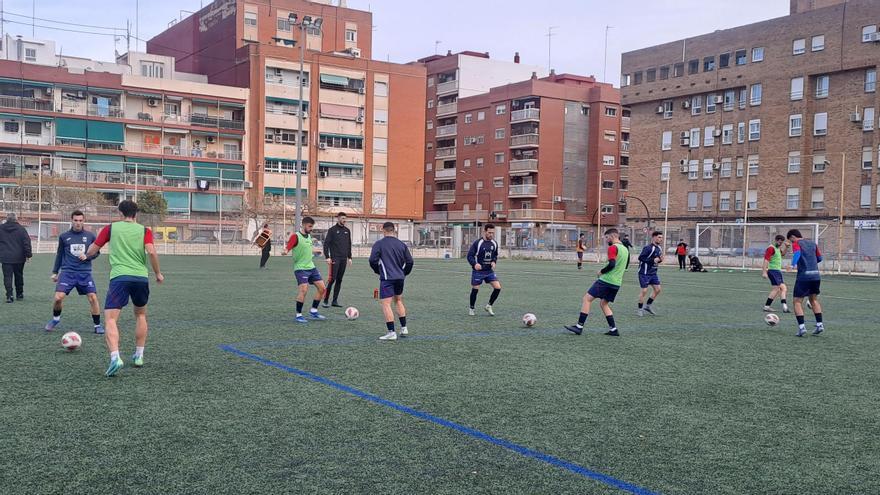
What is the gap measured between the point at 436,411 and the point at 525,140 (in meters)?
71.1

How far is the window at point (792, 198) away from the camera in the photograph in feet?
181

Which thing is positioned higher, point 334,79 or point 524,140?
point 334,79

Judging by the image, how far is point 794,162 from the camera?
55.6 m

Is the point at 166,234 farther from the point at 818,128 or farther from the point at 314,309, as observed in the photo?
the point at 818,128

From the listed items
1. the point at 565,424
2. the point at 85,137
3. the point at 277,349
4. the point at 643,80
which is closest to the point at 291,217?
the point at 85,137

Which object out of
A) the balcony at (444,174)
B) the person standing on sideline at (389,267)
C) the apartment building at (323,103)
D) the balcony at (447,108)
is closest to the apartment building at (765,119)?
the balcony at (447,108)

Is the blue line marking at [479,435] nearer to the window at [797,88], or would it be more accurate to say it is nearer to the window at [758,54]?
the window at [797,88]

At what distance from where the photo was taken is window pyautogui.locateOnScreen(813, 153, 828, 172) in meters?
54.2

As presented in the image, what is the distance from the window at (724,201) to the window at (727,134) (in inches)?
162

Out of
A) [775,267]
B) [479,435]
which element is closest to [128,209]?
[479,435]

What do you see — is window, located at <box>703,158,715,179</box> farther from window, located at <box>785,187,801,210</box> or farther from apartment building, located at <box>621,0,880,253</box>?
window, located at <box>785,187,801,210</box>

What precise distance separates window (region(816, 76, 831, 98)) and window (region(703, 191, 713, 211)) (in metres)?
11.0

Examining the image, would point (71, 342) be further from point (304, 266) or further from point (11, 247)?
point (11, 247)

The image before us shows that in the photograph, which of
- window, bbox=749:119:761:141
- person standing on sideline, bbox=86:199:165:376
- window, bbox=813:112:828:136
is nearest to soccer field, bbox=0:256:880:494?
person standing on sideline, bbox=86:199:165:376
